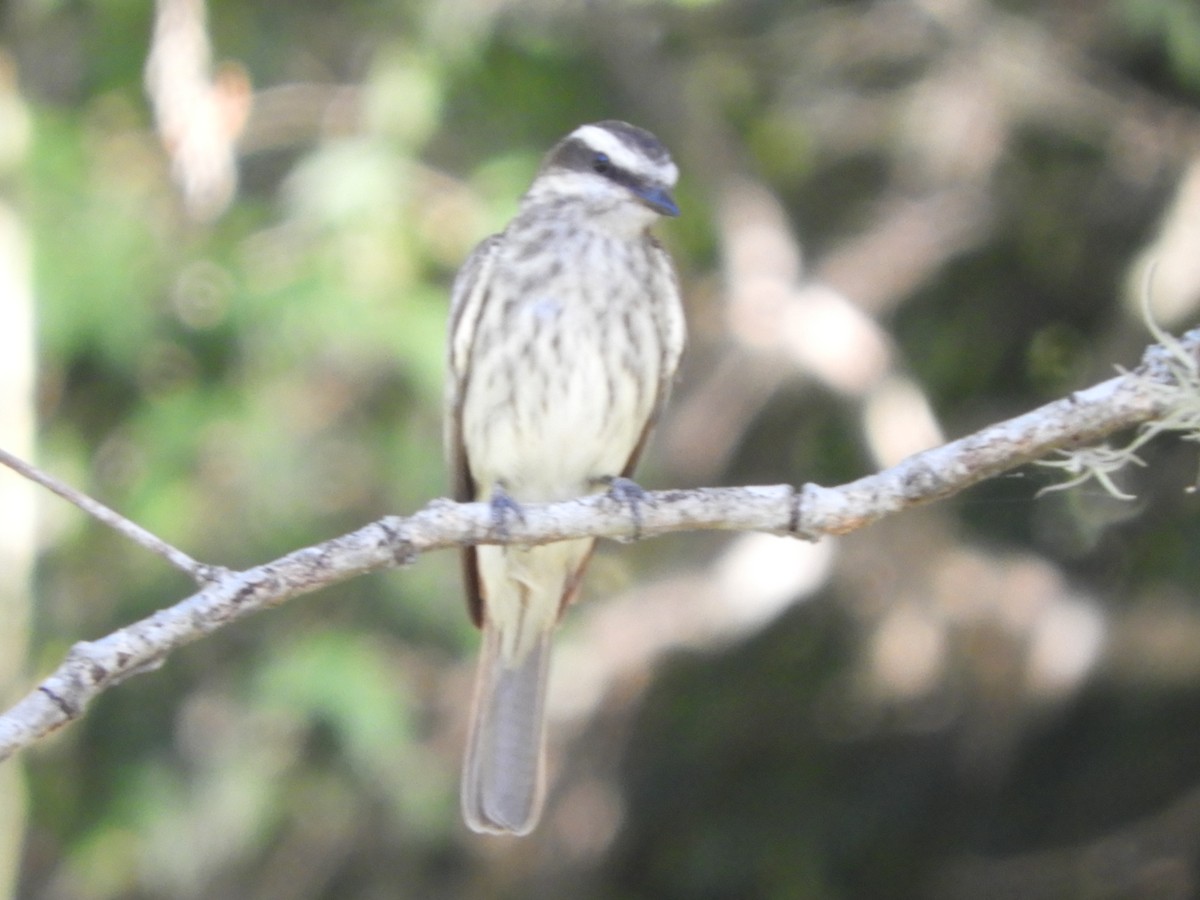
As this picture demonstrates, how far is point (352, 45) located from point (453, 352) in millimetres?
2258

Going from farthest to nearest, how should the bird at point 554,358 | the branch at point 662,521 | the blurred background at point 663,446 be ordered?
the blurred background at point 663,446 < the bird at point 554,358 < the branch at point 662,521

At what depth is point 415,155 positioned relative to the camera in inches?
228

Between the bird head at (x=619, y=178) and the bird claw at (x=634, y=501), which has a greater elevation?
the bird head at (x=619, y=178)

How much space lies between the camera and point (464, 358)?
14.1 ft

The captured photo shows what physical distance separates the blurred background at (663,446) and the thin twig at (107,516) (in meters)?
2.19

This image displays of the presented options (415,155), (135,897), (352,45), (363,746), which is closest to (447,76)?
(415,155)

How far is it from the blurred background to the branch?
2123 millimetres

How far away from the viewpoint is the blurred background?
16.8 ft

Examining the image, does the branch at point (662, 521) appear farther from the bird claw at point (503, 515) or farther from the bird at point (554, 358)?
the bird at point (554, 358)

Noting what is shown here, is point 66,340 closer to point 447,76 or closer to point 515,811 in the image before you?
point 447,76

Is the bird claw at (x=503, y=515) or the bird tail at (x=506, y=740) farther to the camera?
the bird tail at (x=506, y=740)

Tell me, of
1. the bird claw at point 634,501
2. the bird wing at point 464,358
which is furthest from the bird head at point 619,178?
the bird claw at point 634,501

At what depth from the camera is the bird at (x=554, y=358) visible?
415 cm

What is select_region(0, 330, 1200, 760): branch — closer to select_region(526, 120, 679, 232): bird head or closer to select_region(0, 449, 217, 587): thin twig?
select_region(0, 449, 217, 587): thin twig
